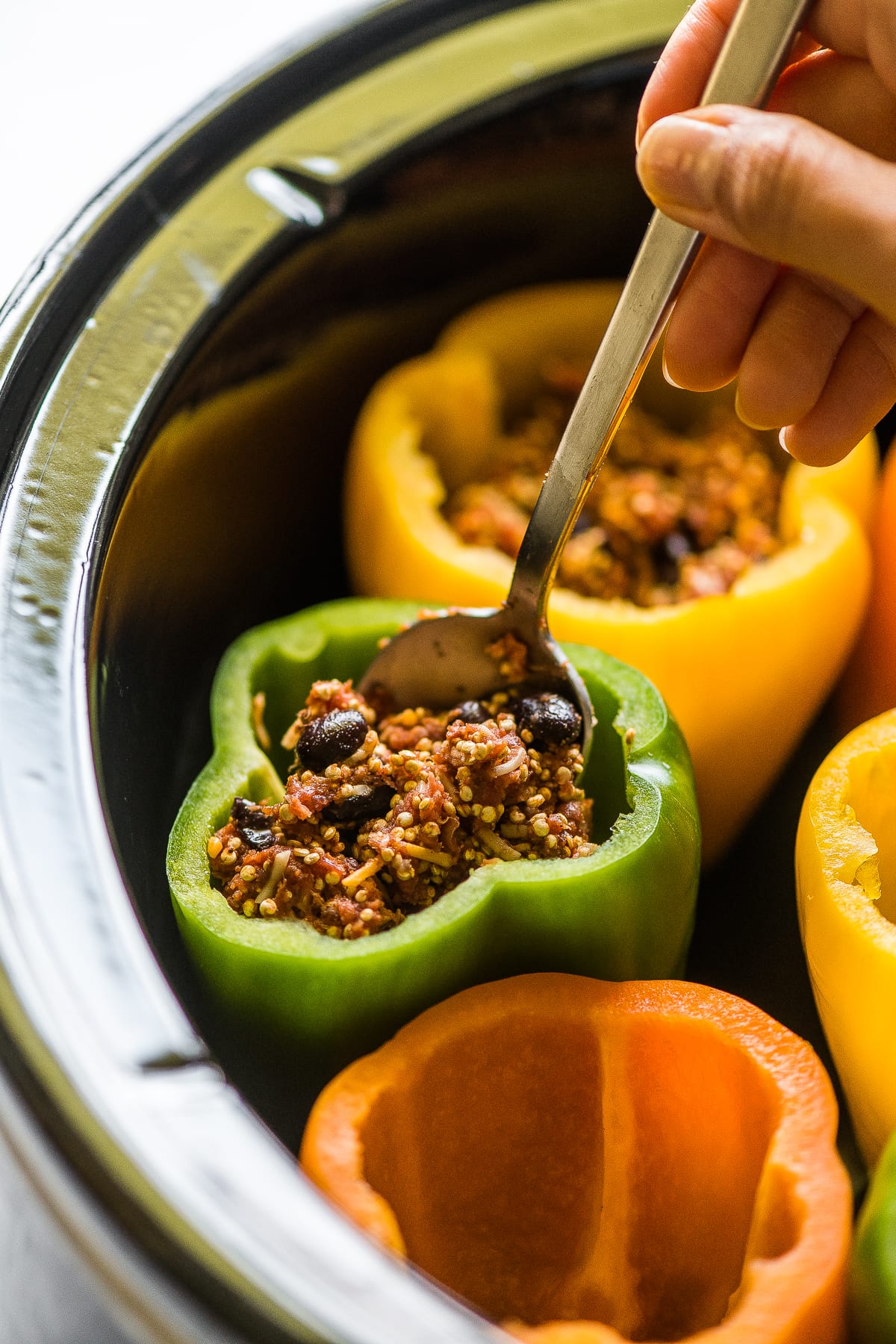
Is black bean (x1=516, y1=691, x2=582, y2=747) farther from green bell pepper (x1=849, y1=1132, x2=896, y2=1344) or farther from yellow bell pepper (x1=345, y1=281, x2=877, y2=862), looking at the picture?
green bell pepper (x1=849, y1=1132, x2=896, y2=1344)

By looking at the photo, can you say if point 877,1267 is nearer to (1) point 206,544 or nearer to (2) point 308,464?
(1) point 206,544

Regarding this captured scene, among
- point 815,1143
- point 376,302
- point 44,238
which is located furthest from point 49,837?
point 376,302

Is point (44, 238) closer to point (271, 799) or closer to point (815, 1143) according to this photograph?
point (271, 799)

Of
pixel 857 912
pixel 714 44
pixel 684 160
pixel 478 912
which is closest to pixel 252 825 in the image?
pixel 478 912

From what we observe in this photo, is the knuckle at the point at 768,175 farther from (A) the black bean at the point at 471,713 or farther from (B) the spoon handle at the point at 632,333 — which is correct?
(A) the black bean at the point at 471,713

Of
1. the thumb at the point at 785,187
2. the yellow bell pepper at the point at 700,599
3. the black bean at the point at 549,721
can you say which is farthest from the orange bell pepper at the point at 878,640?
the thumb at the point at 785,187

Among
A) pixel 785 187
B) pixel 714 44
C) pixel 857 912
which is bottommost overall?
pixel 857 912

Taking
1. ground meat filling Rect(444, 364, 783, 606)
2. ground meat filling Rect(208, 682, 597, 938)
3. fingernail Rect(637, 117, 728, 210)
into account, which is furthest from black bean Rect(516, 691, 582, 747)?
fingernail Rect(637, 117, 728, 210)
